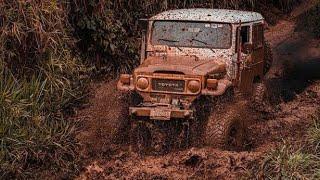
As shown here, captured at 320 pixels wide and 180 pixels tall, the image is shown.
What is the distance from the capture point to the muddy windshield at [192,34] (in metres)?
7.82

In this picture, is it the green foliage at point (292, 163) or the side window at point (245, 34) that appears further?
the side window at point (245, 34)

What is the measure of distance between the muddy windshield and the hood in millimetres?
209

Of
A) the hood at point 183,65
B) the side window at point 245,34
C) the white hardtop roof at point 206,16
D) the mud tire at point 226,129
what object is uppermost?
the white hardtop roof at point 206,16

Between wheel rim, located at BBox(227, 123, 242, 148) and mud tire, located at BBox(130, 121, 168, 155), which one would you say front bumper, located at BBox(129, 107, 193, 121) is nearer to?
mud tire, located at BBox(130, 121, 168, 155)

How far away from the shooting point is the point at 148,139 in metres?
7.31

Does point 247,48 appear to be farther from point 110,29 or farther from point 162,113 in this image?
point 110,29

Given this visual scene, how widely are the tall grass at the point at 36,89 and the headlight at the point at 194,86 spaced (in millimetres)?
1500

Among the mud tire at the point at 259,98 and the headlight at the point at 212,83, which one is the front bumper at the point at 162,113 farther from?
the mud tire at the point at 259,98

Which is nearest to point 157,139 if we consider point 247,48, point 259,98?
point 247,48

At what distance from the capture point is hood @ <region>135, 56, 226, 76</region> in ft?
23.7

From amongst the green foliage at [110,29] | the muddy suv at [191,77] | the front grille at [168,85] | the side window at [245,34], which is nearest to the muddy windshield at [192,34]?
the muddy suv at [191,77]

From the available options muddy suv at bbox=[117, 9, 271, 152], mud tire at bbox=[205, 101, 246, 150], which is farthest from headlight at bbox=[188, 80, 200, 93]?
mud tire at bbox=[205, 101, 246, 150]

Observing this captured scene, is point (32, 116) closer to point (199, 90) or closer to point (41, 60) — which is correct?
point (41, 60)

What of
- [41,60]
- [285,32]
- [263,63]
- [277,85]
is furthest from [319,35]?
[41,60]
